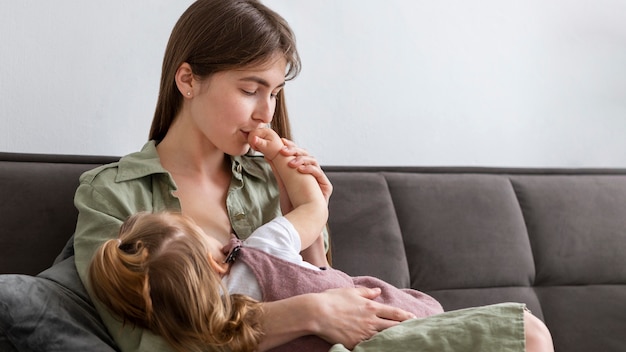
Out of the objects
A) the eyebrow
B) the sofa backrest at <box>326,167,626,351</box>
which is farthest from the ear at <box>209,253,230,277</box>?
the sofa backrest at <box>326,167,626,351</box>

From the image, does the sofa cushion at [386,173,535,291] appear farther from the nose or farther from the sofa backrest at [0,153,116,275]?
the sofa backrest at [0,153,116,275]

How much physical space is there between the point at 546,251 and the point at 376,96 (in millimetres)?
686

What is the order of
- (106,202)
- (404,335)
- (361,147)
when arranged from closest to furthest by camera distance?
(404,335)
(106,202)
(361,147)

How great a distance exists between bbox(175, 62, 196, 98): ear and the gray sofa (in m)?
0.29

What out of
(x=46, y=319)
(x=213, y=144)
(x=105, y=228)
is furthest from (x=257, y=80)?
(x=46, y=319)

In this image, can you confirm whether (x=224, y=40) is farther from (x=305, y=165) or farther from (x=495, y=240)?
(x=495, y=240)

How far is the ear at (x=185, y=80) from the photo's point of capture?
1820 mm

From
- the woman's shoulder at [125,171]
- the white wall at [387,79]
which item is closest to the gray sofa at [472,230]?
the woman's shoulder at [125,171]

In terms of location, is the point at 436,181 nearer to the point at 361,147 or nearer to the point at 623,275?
the point at 361,147

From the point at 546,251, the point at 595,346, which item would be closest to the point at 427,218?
the point at 546,251

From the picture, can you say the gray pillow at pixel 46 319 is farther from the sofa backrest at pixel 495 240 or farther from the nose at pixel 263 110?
the sofa backrest at pixel 495 240

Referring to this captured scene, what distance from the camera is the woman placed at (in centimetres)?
168

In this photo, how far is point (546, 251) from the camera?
7.20 feet

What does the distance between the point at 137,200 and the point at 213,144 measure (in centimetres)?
24
